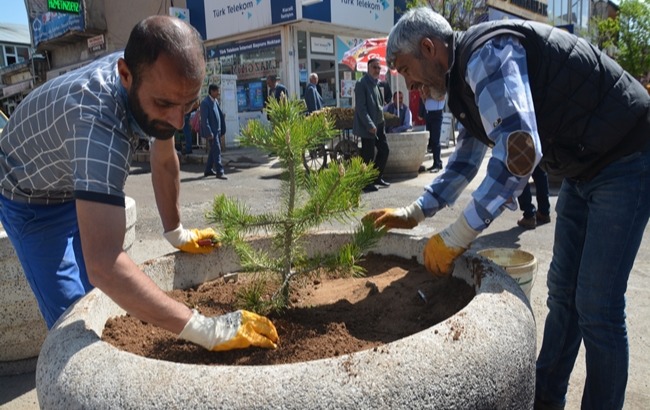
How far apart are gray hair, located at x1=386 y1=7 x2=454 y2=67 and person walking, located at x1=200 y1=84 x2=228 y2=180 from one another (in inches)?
299

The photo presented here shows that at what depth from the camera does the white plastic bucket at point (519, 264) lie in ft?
7.25

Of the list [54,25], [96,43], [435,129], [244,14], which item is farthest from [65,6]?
[435,129]

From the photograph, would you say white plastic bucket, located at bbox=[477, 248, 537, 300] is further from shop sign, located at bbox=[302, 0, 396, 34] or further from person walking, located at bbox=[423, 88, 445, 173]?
shop sign, located at bbox=[302, 0, 396, 34]

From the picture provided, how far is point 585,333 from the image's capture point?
5.80 ft

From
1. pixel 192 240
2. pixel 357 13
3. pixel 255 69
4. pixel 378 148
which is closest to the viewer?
pixel 192 240

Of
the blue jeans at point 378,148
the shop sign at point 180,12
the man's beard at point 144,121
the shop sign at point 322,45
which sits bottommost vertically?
the blue jeans at point 378,148

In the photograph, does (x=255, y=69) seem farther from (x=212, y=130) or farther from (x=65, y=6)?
(x=65, y=6)

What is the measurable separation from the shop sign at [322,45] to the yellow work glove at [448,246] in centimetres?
1195

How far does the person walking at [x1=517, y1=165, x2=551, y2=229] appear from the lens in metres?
4.90

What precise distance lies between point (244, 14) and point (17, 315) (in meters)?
11.7

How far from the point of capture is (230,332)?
1343 millimetres

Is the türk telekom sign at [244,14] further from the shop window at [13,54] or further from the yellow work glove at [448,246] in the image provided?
the shop window at [13,54]

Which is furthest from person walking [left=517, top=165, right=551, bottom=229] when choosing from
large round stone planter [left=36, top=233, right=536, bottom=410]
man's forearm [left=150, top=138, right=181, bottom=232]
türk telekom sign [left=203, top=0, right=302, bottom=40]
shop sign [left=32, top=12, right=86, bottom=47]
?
shop sign [left=32, top=12, right=86, bottom=47]

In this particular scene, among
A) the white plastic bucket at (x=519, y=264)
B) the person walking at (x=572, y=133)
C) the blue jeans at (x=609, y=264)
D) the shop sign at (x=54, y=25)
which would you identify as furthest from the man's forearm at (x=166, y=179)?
the shop sign at (x=54, y=25)
